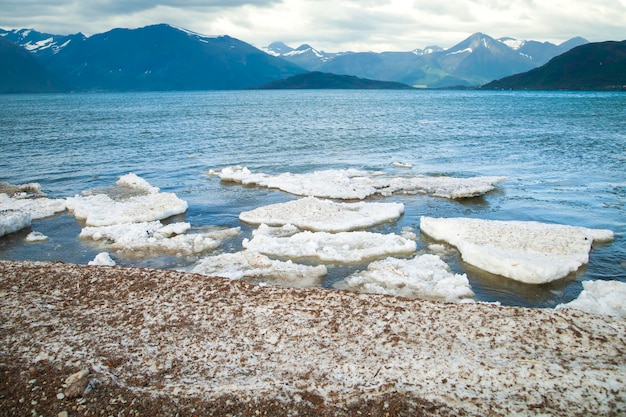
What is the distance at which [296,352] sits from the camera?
8844 millimetres

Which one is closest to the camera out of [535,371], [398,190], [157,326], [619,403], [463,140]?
[619,403]

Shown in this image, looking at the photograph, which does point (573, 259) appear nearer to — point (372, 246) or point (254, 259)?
point (372, 246)

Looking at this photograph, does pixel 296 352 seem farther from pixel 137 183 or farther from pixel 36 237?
pixel 137 183

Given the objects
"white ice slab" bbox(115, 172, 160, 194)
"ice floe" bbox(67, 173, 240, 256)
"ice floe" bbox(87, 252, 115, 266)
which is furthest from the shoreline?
"white ice slab" bbox(115, 172, 160, 194)

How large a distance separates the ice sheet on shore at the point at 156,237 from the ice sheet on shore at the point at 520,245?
9.11 m

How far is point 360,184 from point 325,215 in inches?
288

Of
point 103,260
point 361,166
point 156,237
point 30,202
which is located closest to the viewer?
point 103,260

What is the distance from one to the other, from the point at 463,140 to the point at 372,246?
124 feet

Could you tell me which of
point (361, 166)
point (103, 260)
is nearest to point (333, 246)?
point (103, 260)

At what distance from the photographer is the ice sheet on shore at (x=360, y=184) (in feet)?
84.1

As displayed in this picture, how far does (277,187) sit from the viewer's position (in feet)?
92.9

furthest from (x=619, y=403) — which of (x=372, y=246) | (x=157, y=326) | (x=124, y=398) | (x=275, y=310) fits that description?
(x=372, y=246)

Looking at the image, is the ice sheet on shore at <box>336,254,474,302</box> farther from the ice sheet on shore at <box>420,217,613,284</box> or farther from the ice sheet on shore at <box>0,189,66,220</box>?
the ice sheet on shore at <box>0,189,66,220</box>

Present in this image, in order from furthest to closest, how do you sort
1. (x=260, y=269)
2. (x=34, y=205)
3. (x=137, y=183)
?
(x=137, y=183) < (x=34, y=205) < (x=260, y=269)
